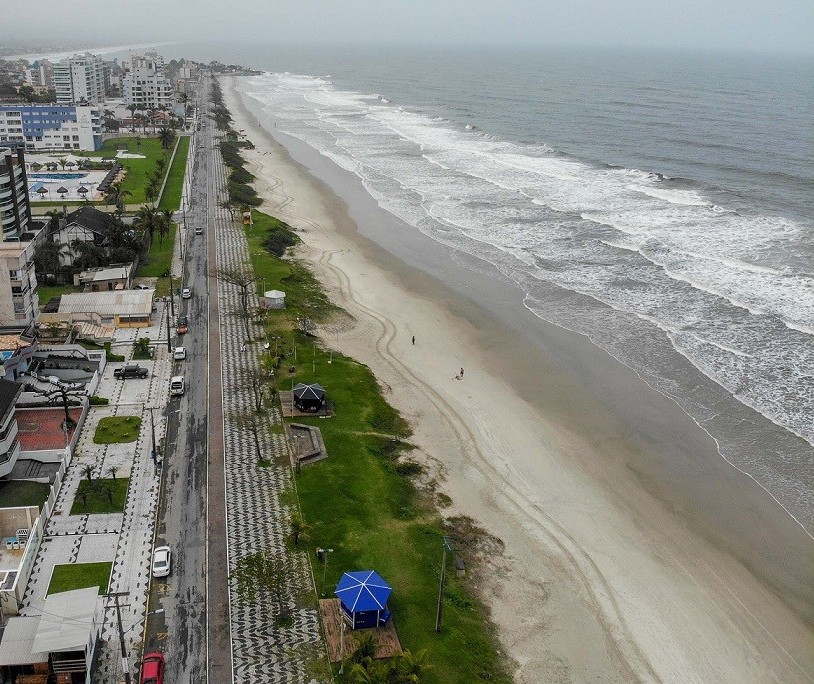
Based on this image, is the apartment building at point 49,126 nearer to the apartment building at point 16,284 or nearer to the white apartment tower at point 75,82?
the white apartment tower at point 75,82

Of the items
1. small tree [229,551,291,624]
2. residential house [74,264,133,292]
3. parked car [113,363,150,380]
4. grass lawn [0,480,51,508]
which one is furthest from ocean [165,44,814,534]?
grass lawn [0,480,51,508]

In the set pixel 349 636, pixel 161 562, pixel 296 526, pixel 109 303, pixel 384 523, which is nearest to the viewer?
pixel 349 636

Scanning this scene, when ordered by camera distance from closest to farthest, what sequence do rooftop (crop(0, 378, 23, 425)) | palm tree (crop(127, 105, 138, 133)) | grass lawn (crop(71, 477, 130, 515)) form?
grass lawn (crop(71, 477, 130, 515)) → rooftop (crop(0, 378, 23, 425)) → palm tree (crop(127, 105, 138, 133))

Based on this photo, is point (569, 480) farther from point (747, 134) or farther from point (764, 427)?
point (747, 134)

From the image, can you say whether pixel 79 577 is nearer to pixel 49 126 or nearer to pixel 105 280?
pixel 105 280

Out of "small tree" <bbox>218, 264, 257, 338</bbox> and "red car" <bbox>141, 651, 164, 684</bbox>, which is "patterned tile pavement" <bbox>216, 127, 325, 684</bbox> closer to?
"red car" <bbox>141, 651, 164, 684</bbox>

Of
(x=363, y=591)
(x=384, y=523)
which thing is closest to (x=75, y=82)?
(x=384, y=523)
